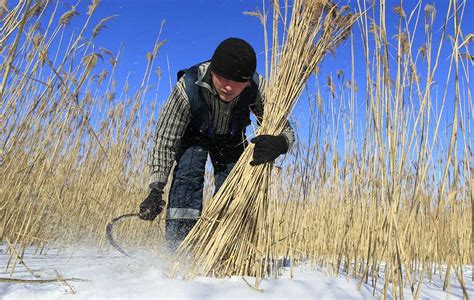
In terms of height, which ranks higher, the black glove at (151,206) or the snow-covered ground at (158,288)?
the black glove at (151,206)

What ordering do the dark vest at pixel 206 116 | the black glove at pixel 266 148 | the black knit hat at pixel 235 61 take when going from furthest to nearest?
the dark vest at pixel 206 116
the black knit hat at pixel 235 61
the black glove at pixel 266 148

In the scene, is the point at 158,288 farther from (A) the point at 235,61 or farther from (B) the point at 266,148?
(A) the point at 235,61

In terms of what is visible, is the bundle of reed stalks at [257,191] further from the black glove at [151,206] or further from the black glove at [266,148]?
the black glove at [151,206]

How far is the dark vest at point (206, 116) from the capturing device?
179 cm

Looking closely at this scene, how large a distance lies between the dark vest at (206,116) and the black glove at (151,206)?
302 mm

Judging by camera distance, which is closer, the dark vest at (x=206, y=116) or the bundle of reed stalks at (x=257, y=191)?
the bundle of reed stalks at (x=257, y=191)

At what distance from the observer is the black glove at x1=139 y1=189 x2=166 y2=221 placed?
5.81ft

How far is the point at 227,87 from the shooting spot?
1737 millimetres

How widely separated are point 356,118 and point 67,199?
6.42ft

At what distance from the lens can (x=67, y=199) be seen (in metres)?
2.65

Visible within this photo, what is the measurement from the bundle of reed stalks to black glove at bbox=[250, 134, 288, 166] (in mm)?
68

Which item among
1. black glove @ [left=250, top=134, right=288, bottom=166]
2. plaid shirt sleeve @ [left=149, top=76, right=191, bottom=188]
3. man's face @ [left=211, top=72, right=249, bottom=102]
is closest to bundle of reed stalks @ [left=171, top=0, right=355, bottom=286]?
black glove @ [left=250, top=134, right=288, bottom=166]

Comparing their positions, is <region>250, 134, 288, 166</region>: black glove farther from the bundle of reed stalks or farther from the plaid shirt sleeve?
the plaid shirt sleeve

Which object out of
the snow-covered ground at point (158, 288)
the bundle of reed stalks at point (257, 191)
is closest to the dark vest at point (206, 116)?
the bundle of reed stalks at point (257, 191)
